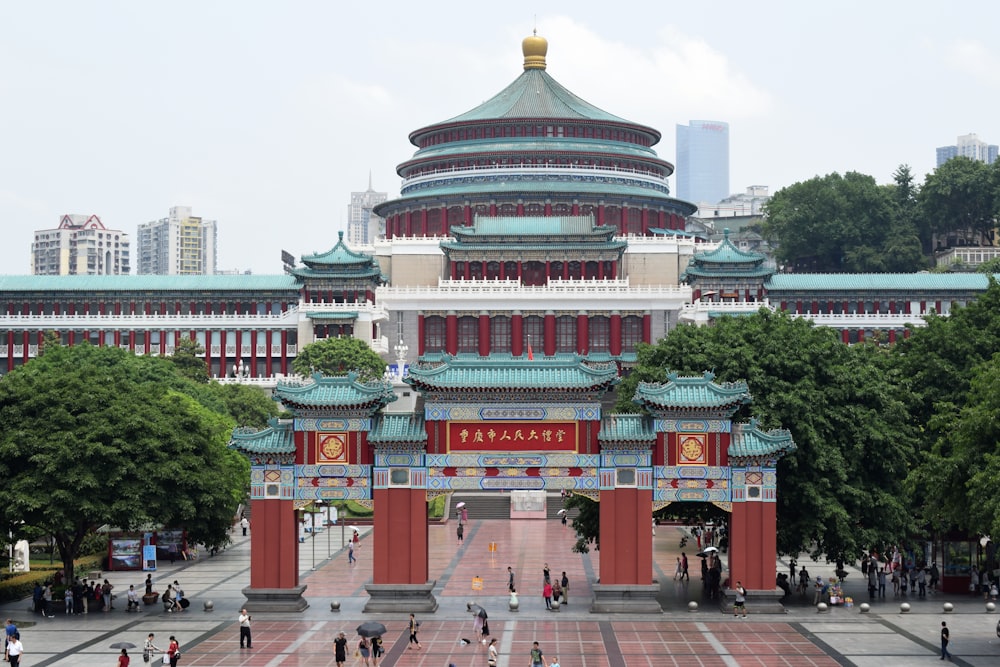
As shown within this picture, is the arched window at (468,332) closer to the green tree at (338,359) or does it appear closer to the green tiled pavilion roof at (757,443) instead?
the green tree at (338,359)

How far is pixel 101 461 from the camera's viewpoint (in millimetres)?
55156

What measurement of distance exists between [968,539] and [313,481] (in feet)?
86.5

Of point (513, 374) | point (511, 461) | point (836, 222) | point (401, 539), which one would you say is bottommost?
point (401, 539)

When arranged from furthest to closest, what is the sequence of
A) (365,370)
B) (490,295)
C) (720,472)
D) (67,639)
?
(490,295) < (365,370) < (720,472) < (67,639)

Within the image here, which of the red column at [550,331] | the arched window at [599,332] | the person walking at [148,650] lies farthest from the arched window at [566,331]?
the person walking at [148,650]

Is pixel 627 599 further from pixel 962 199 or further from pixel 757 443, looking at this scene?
pixel 962 199

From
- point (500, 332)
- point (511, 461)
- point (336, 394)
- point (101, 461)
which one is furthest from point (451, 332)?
point (511, 461)

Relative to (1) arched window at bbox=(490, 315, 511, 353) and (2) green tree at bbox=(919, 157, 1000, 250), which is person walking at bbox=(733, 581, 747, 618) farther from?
(2) green tree at bbox=(919, 157, 1000, 250)

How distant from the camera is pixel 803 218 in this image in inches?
6097

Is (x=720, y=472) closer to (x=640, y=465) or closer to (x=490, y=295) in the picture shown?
(x=640, y=465)

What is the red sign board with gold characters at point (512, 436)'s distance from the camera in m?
53.9

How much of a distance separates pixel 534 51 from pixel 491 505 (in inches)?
2744

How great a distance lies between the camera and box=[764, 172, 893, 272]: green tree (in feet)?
499

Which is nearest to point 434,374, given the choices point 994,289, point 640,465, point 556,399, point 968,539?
point 556,399
